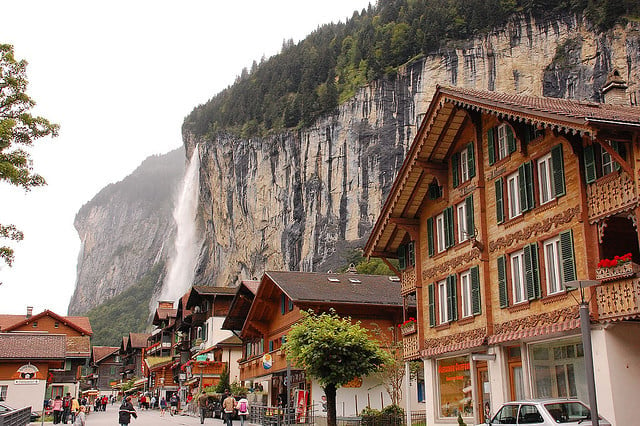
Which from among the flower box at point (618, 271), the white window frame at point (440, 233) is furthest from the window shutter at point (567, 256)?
the white window frame at point (440, 233)

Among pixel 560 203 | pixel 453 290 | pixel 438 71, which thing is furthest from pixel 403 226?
pixel 438 71

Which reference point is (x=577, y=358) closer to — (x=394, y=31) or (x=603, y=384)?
(x=603, y=384)

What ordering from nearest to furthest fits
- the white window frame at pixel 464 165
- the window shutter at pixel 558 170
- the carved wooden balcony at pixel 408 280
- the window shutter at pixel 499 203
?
1. the window shutter at pixel 558 170
2. the window shutter at pixel 499 203
3. the white window frame at pixel 464 165
4. the carved wooden balcony at pixel 408 280

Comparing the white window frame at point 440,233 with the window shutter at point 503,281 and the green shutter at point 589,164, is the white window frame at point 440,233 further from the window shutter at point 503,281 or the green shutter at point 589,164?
the green shutter at point 589,164

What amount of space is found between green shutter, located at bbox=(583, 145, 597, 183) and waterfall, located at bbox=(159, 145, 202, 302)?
428ft

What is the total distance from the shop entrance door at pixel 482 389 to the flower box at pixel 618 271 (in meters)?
6.34

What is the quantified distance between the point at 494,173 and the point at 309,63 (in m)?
114

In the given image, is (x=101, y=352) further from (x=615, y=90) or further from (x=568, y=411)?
(x=568, y=411)

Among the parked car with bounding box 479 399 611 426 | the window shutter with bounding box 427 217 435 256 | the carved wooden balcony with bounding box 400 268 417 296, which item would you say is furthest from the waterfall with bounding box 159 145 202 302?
the parked car with bounding box 479 399 611 426

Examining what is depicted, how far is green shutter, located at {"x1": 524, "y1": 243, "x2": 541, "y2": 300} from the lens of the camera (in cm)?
1922

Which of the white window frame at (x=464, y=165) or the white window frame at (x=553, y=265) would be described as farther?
the white window frame at (x=464, y=165)

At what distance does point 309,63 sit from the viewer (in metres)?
133

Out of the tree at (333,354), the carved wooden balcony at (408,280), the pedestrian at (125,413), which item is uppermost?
the carved wooden balcony at (408,280)

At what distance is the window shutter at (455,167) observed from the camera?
24406mm
